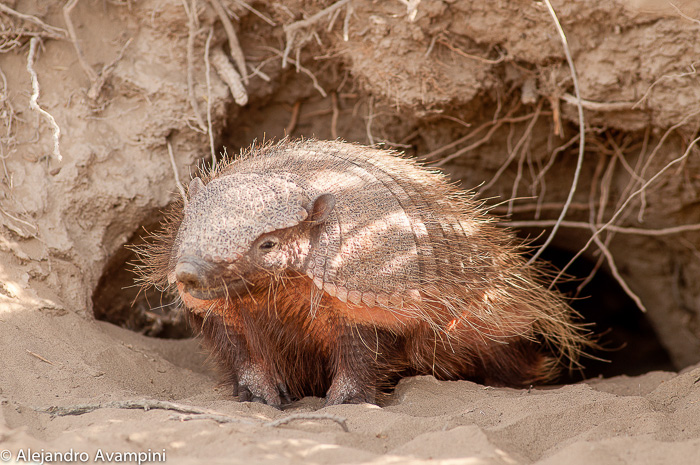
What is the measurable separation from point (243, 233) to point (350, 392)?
112 centimetres

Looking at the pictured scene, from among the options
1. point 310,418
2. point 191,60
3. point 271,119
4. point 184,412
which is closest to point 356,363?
point 310,418

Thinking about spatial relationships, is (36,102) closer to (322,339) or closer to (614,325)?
(322,339)

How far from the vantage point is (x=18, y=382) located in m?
3.41

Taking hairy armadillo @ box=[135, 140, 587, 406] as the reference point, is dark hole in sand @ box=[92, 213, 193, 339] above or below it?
below

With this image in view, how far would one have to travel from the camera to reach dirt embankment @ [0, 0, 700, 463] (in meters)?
4.00

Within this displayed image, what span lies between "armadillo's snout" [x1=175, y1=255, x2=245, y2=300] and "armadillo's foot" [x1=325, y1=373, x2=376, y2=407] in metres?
0.83

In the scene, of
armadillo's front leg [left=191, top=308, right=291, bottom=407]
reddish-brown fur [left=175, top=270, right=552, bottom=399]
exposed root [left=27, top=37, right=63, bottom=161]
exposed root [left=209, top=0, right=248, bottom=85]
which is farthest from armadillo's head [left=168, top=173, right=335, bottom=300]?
exposed root [left=209, top=0, right=248, bottom=85]

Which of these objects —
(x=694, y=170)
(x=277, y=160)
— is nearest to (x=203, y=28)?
(x=277, y=160)

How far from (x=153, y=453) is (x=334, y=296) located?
1.26 metres

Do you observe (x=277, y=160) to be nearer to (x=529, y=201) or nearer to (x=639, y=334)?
(x=529, y=201)

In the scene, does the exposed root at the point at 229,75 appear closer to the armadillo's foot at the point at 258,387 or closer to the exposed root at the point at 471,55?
the exposed root at the point at 471,55

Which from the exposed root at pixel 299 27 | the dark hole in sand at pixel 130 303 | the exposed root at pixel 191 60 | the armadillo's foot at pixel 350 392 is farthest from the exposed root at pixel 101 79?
the armadillo's foot at pixel 350 392

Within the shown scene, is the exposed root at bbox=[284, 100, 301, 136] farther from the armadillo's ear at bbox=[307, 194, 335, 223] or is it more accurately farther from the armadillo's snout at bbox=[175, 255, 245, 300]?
the armadillo's snout at bbox=[175, 255, 245, 300]

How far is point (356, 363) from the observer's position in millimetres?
3672
